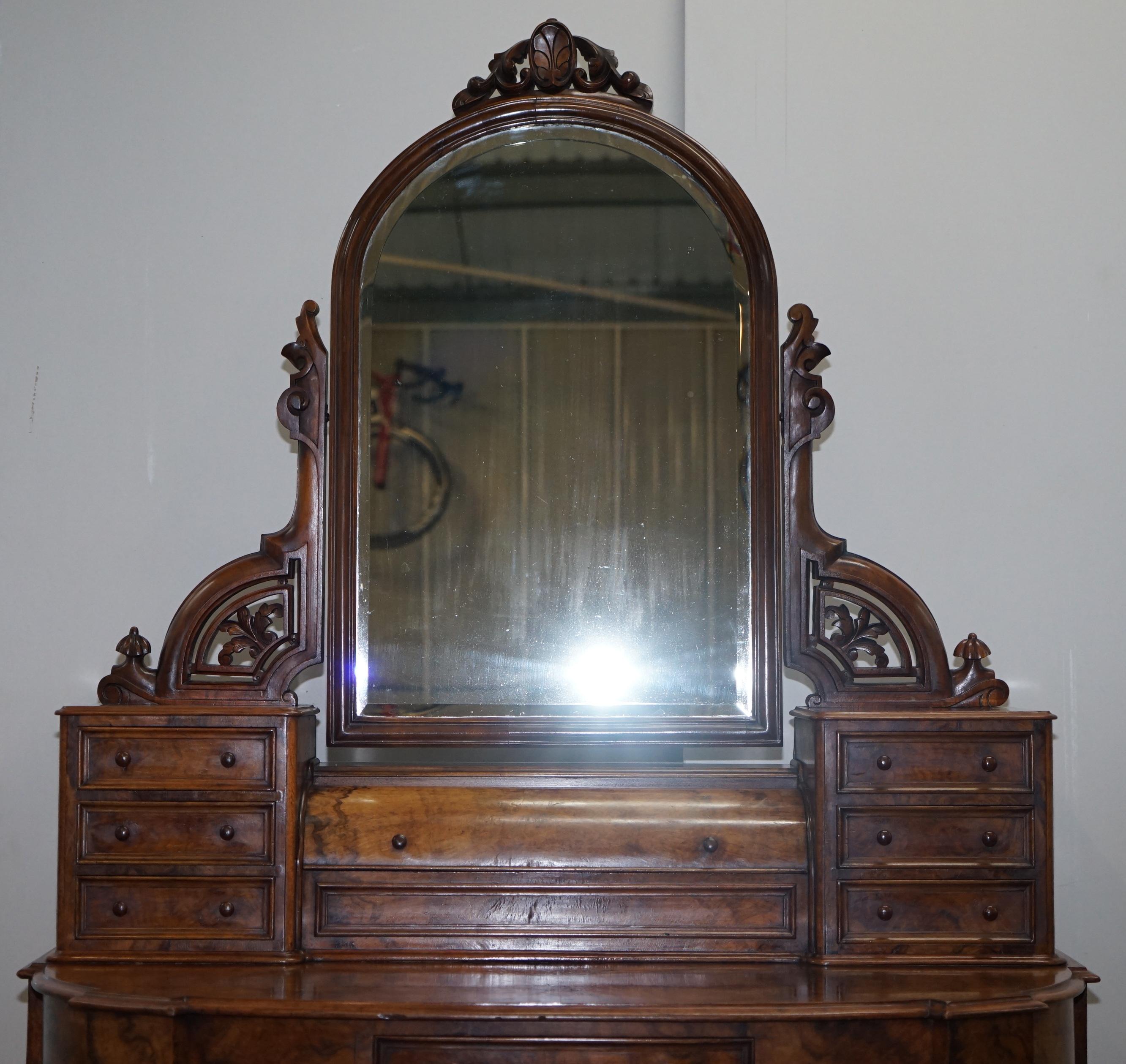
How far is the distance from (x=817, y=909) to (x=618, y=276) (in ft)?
4.20

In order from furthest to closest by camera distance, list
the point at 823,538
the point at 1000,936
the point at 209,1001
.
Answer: the point at 823,538 < the point at 1000,936 < the point at 209,1001

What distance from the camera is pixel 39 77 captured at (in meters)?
2.59

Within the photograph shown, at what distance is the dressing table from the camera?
1.84m

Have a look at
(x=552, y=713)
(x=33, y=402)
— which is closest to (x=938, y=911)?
(x=552, y=713)

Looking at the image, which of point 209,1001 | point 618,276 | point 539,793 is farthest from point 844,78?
point 209,1001

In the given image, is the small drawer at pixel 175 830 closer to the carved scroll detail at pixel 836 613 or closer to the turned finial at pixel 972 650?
the carved scroll detail at pixel 836 613

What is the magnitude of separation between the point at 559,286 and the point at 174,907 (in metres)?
1.40

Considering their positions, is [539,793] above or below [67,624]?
below

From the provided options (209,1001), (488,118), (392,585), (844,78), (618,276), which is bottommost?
(209,1001)

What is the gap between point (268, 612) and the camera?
83.0 inches

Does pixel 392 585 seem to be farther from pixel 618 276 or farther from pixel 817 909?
pixel 817 909

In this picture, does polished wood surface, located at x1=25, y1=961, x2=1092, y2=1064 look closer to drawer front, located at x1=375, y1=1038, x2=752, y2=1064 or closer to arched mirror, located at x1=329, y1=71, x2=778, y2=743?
drawer front, located at x1=375, y1=1038, x2=752, y2=1064

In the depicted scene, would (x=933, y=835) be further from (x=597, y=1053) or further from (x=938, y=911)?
(x=597, y=1053)

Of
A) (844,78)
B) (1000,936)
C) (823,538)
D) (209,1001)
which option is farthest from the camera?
(844,78)
